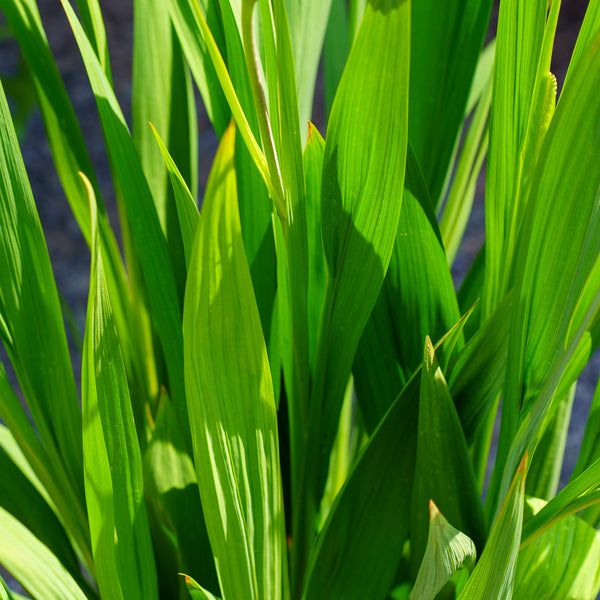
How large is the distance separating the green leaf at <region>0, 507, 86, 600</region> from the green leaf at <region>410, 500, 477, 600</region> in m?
0.10

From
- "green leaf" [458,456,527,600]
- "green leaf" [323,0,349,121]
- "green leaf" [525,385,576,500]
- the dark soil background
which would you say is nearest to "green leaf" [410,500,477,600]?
"green leaf" [458,456,527,600]

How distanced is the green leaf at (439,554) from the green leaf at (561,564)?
0.20ft

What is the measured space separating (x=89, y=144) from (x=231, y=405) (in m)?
0.71

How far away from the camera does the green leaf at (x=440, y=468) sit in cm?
19

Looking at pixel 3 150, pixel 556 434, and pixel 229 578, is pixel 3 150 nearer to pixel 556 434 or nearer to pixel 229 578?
pixel 229 578

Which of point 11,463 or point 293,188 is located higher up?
point 293,188

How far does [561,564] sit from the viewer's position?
0.72ft

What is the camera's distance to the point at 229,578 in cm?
19

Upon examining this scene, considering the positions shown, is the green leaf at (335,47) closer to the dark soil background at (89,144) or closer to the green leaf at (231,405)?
the green leaf at (231,405)

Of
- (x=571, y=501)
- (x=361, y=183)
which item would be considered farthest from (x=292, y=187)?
(x=571, y=501)

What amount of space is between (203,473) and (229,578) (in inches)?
1.5

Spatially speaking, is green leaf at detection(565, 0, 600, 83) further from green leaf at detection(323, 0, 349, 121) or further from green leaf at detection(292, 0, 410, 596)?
green leaf at detection(323, 0, 349, 121)

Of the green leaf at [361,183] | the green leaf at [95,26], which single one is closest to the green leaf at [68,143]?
the green leaf at [95,26]

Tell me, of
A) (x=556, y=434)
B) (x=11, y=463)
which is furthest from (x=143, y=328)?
(x=556, y=434)
